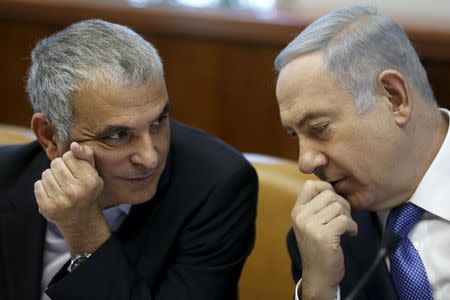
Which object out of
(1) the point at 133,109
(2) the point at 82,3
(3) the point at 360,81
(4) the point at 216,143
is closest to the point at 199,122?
(2) the point at 82,3

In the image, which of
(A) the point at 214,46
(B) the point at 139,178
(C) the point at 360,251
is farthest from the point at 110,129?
(A) the point at 214,46

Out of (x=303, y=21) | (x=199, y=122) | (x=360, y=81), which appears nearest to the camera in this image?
(x=360, y=81)

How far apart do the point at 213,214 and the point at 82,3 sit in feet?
5.94

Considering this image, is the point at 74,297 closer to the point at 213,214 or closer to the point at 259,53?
the point at 213,214

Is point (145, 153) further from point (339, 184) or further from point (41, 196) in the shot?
point (339, 184)

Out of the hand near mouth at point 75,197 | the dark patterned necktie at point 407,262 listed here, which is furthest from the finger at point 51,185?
the dark patterned necktie at point 407,262

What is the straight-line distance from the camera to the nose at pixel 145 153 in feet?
6.27

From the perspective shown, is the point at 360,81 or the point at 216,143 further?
the point at 216,143

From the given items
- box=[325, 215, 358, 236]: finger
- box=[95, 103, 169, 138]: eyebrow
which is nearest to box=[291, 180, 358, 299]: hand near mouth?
box=[325, 215, 358, 236]: finger

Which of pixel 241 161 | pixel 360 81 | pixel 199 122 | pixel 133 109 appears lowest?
pixel 199 122

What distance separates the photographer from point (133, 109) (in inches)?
74.5

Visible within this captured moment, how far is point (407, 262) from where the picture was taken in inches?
69.5

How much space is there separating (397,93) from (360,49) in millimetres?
116

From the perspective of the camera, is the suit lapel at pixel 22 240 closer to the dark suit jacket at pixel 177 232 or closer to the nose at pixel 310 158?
the dark suit jacket at pixel 177 232
